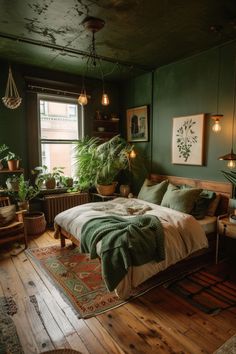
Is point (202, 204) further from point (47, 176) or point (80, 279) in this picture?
point (47, 176)

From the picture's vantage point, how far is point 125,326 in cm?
200

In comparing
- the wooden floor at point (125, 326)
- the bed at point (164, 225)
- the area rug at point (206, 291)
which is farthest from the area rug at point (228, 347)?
the bed at point (164, 225)

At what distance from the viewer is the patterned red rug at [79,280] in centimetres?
227

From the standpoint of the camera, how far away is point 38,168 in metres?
4.28

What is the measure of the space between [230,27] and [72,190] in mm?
3509

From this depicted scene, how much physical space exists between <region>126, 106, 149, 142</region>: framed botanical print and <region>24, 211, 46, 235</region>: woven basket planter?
235cm

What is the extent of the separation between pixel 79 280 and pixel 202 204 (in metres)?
→ 1.86

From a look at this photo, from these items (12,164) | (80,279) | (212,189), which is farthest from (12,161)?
(212,189)

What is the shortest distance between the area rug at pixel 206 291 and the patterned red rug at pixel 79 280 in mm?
253

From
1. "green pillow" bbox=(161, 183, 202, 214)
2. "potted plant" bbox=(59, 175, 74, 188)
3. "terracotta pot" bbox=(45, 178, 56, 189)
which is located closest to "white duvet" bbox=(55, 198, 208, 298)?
"green pillow" bbox=(161, 183, 202, 214)

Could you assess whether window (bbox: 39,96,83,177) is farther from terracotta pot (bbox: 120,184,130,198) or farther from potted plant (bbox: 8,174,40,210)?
terracotta pot (bbox: 120,184,130,198)

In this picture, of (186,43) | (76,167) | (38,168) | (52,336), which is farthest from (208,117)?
(52,336)

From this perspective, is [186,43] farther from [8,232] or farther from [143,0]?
[8,232]

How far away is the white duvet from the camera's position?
2.29 metres
